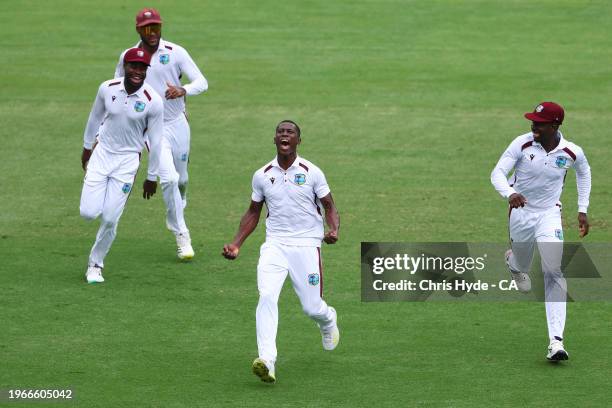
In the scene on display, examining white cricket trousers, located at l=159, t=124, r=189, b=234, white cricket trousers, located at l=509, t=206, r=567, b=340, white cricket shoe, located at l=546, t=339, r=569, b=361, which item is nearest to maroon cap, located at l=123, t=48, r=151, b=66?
white cricket trousers, located at l=159, t=124, r=189, b=234

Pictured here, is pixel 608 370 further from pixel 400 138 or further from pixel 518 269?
pixel 400 138

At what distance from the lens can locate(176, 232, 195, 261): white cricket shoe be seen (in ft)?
53.2

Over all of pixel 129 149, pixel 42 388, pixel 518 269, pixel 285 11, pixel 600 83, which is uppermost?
pixel 285 11

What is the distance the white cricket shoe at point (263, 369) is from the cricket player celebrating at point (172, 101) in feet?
15.7

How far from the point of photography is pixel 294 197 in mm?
12188

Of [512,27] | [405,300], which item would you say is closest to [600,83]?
[512,27]

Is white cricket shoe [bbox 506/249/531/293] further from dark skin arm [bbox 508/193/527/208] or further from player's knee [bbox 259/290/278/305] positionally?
player's knee [bbox 259/290/278/305]

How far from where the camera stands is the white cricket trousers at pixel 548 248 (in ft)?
41.3

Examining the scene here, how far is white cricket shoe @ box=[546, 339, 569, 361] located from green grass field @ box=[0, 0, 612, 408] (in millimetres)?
120

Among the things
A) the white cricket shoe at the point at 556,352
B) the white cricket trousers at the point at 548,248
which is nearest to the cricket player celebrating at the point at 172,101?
the white cricket trousers at the point at 548,248

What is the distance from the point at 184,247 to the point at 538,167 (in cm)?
506

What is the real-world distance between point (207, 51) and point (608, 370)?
16.9 meters

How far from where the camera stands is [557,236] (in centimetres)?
1305

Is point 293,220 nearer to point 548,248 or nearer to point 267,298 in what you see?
point 267,298
